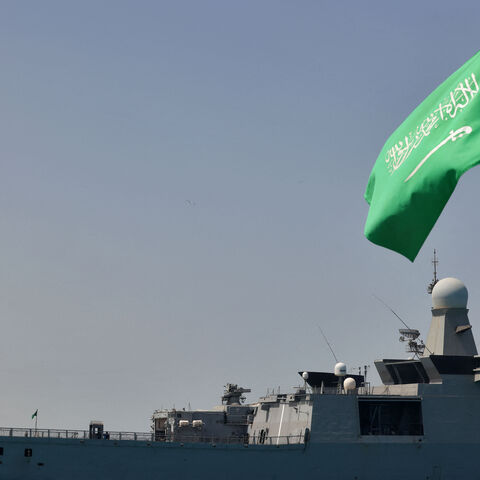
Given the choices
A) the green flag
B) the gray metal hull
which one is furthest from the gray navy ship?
the green flag

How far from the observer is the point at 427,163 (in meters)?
10.8

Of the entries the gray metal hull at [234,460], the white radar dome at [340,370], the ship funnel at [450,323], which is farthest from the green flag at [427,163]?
the ship funnel at [450,323]

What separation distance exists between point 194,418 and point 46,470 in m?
9.86

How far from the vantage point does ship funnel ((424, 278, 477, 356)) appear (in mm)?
37938

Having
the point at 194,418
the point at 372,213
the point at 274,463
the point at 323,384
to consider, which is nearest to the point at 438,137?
the point at 372,213

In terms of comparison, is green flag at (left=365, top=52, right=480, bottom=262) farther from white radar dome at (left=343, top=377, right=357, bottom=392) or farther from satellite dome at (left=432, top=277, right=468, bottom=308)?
satellite dome at (left=432, top=277, right=468, bottom=308)

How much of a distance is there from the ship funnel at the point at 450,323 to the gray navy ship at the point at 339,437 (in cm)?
5

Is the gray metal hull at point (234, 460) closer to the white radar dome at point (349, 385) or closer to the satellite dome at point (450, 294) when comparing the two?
the white radar dome at point (349, 385)

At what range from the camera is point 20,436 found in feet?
108

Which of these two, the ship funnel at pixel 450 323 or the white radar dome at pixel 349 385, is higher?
the ship funnel at pixel 450 323

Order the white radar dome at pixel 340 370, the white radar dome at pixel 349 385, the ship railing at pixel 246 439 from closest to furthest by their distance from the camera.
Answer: the ship railing at pixel 246 439 → the white radar dome at pixel 349 385 → the white radar dome at pixel 340 370

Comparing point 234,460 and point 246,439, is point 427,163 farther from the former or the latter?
point 246,439

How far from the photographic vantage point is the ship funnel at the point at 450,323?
3794cm

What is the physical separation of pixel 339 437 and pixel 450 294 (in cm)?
923
